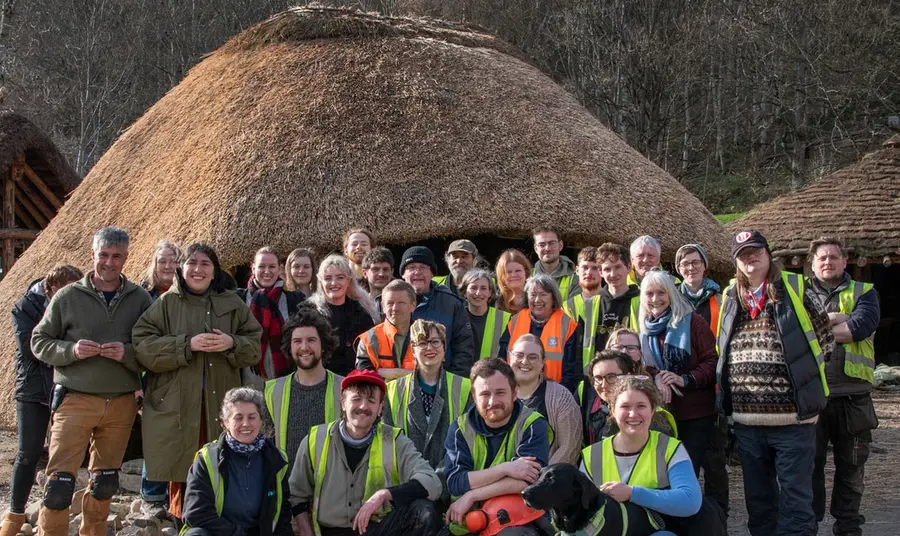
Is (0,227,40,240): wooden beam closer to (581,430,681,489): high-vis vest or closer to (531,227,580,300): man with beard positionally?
(531,227,580,300): man with beard

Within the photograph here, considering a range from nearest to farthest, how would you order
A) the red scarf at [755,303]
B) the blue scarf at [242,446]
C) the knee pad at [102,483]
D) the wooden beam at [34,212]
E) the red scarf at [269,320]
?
the blue scarf at [242,446], the red scarf at [755,303], the knee pad at [102,483], the red scarf at [269,320], the wooden beam at [34,212]

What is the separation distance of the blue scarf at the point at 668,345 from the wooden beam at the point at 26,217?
41.3 feet

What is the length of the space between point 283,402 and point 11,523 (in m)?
1.87

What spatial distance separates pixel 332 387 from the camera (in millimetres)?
4938

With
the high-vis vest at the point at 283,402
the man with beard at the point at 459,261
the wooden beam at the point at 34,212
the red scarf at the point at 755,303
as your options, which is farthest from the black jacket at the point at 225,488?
the wooden beam at the point at 34,212

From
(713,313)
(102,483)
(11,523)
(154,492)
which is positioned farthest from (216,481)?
(713,313)

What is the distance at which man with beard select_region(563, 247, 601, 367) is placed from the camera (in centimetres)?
552

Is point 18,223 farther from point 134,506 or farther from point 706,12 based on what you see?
point 706,12

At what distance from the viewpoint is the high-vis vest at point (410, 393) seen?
474 centimetres

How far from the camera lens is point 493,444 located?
4367 millimetres

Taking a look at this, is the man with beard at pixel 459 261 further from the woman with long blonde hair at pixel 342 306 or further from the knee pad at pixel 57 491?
the knee pad at pixel 57 491

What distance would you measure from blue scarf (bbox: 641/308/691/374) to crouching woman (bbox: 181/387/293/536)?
215 centimetres

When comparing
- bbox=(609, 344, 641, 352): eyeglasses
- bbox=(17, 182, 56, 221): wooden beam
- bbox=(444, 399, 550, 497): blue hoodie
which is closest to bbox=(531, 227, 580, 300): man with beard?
bbox=(609, 344, 641, 352): eyeglasses

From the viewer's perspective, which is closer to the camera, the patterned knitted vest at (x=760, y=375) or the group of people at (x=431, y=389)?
→ the group of people at (x=431, y=389)
